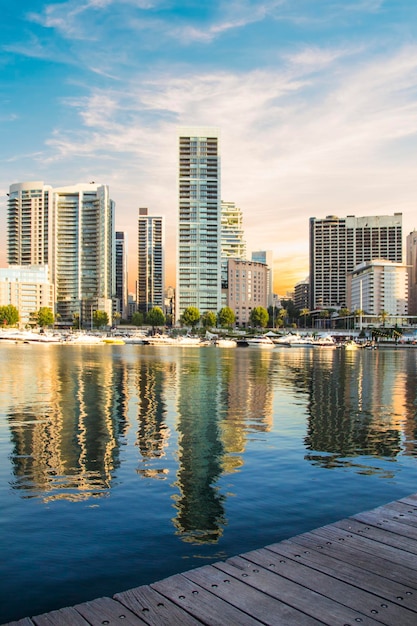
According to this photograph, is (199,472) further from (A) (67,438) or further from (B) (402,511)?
(B) (402,511)

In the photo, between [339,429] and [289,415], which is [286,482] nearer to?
[339,429]

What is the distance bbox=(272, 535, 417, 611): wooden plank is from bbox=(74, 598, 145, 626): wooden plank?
311 cm

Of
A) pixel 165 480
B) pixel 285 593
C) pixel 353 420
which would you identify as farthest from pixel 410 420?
pixel 285 593

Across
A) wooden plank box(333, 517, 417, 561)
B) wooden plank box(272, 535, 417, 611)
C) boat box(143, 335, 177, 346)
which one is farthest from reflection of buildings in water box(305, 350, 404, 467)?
boat box(143, 335, 177, 346)

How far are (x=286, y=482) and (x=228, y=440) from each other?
707 cm

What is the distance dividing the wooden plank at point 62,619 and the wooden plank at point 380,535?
5685mm

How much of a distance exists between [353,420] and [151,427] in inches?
472

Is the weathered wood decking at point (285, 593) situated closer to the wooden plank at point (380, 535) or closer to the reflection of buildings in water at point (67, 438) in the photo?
the wooden plank at point (380, 535)

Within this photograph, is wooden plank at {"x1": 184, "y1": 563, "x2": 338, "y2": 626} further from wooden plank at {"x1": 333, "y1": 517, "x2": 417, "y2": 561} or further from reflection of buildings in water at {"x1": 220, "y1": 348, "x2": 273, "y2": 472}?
reflection of buildings in water at {"x1": 220, "y1": 348, "x2": 273, "y2": 472}

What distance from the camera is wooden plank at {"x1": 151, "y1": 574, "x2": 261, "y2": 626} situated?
7273mm

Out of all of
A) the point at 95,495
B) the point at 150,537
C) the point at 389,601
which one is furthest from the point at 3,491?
the point at 389,601

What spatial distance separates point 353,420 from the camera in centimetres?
3189

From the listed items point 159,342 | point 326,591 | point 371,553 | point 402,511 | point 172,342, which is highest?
point 326,591

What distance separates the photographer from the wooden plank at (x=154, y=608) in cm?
727
